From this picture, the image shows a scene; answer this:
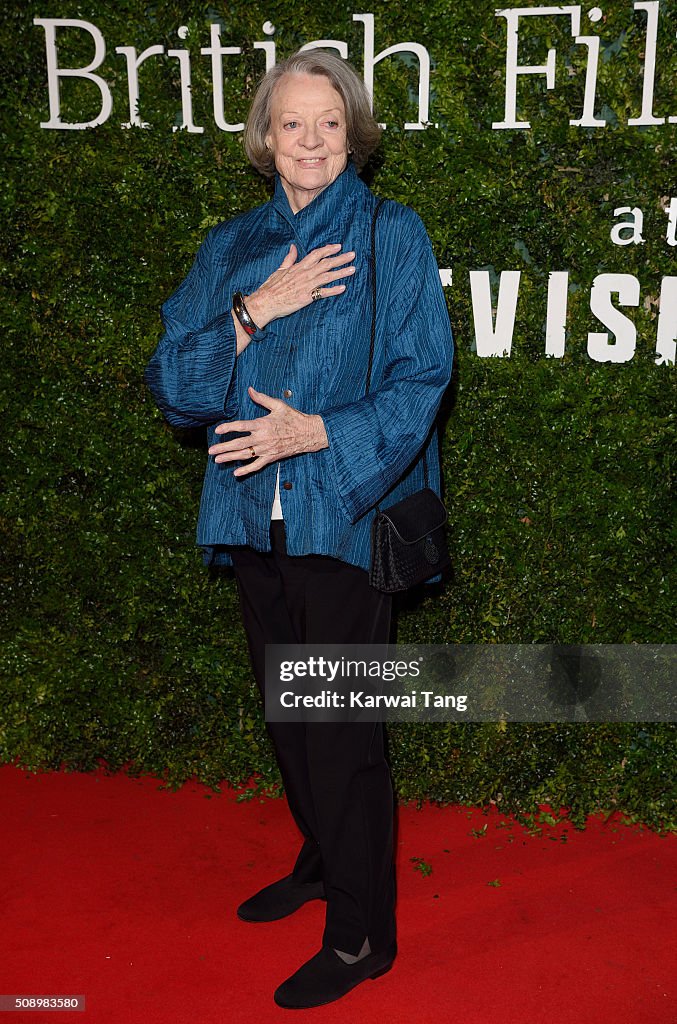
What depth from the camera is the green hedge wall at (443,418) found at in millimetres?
3100

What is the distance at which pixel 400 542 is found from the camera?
2357mm

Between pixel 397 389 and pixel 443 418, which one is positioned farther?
pixel 443 418

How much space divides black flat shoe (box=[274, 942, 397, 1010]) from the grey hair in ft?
7.05

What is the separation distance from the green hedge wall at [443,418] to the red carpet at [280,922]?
0.68 ft

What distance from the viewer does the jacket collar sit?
94.2 inches

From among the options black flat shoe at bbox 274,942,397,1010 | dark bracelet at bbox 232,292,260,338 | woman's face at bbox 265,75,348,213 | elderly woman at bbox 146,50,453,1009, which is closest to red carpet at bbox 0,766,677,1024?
black flat shoe at bbox 274,942,397,1010

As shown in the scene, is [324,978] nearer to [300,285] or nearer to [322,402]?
[322,402]

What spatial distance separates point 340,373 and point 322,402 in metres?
0.08

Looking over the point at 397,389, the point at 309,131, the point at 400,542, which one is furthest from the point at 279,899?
the point at 309,131

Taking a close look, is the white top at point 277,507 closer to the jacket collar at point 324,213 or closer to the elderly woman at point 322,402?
the elderly woman at point 322,402

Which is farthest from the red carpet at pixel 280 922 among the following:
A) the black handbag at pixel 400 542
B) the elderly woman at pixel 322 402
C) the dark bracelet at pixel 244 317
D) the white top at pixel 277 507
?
the dark bracelet at pixel 244 317

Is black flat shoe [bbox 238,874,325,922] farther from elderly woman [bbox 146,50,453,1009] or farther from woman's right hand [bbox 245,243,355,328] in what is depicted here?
woman's right hand [bbox 245,243,355,328]

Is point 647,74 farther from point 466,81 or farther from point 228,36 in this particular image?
point 228,36

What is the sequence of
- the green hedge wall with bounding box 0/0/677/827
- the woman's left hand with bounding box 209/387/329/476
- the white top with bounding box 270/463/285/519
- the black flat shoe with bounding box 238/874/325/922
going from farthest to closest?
the green hedge wall with bounding box 0/0/677/827 → the black flat shoe with bounding box 238/874/325/922 → the white top with bounding box 270/463/285/519 → the woman's left hand with bounding box 209/387/329/476
